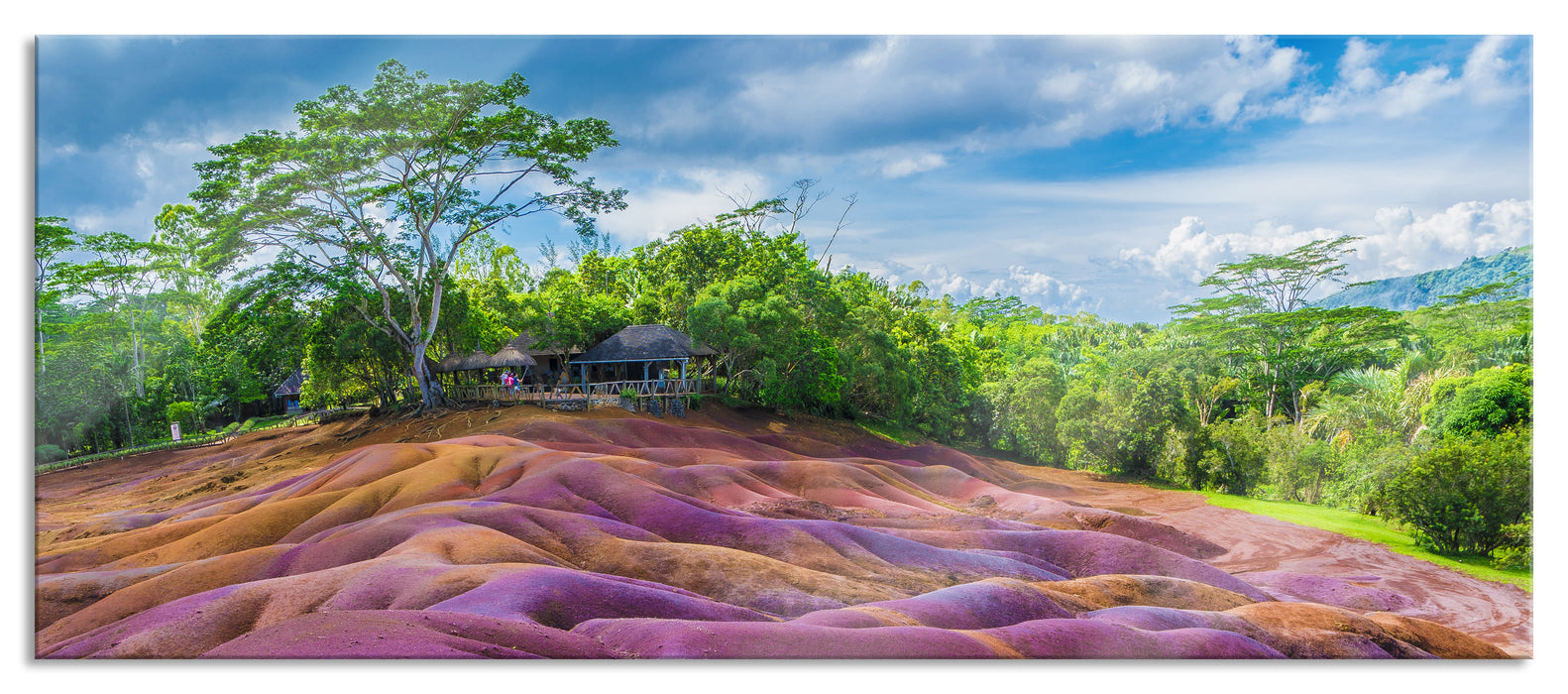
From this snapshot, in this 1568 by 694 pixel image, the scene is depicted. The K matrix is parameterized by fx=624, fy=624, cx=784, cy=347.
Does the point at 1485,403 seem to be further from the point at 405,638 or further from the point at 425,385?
the point at 425,385

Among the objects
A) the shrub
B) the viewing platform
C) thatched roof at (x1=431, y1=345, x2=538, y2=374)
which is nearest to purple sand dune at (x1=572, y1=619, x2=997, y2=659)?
the shrub

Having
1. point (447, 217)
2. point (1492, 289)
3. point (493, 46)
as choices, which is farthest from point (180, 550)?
point (1492, 289)

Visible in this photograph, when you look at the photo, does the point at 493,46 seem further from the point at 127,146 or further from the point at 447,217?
the point at 127,146

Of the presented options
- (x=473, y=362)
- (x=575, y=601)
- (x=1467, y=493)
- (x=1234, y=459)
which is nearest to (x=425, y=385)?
(x=473, y=362)

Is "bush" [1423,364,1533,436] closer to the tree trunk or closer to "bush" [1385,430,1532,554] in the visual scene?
"bush" [1385,430,1532,554]

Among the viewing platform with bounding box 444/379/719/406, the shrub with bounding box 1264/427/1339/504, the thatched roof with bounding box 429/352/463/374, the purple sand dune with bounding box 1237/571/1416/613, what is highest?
the thatched roof with bounding box 429/352/463/374

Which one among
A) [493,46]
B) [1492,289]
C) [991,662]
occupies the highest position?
[493,46]
